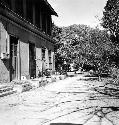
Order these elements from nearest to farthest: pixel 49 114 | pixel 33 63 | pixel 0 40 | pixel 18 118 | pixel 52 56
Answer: pixel 18 118
pixel 49 114
pixel 0 40
pixel 33 63
pixel 52 56

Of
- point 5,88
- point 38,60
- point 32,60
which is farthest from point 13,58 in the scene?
point 38,60

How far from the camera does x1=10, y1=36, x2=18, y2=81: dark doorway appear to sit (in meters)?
15.0

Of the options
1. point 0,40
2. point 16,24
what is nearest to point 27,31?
point 16,24

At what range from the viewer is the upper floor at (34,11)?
1527 centimetres

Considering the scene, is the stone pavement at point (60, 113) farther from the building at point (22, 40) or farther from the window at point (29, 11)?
the window at point (29, 11)

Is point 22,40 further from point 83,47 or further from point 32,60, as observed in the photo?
point 83,47

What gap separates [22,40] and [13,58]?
1.92 metres

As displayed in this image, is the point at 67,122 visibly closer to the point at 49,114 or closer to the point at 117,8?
the point at 49,114

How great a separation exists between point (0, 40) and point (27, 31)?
5.04 meters

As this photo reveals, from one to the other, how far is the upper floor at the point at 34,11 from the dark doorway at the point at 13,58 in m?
2.03

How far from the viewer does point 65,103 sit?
27.7ft

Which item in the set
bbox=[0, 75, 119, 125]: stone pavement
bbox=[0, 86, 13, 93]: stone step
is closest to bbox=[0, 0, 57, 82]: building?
bbox=[0, 86, 13, 93]: stone step

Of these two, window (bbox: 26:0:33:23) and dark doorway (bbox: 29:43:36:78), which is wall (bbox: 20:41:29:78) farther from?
window (bbox: 26:0:33:23)

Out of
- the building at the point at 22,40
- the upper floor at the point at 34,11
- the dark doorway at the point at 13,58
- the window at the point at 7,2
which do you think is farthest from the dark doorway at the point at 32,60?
the window at the point at 7,2
